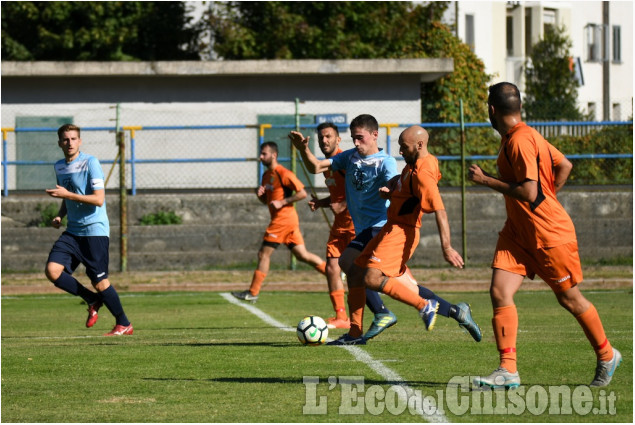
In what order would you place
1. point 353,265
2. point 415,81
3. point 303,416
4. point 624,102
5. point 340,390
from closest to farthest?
point 303,416 → point 340,390 → point 353,265 → point 415,81 → point 624,102

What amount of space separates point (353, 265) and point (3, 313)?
6864 millimetres

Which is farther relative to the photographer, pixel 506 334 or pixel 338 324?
pixel 338 324

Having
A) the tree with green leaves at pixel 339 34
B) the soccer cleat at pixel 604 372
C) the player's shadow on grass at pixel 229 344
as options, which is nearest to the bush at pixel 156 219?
the player's shadow on grass at pixel 229 344

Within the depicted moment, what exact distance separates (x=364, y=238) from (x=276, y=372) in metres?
2.03

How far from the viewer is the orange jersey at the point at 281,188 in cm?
1487

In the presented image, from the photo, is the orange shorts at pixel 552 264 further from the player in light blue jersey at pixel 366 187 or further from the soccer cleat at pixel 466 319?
the player in light blue jersey at pixel 366 187

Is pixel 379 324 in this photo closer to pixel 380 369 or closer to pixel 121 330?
pixel 380 369

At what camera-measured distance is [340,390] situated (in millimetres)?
6949

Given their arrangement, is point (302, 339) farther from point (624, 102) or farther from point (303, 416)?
point (624, 102)

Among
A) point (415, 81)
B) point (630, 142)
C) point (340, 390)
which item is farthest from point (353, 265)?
point (415, 81)

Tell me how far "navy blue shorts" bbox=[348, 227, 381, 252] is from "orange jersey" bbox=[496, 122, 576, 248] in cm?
259

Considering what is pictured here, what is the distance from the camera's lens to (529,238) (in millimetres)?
7016

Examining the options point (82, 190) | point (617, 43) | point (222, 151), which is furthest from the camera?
point (617, 43)

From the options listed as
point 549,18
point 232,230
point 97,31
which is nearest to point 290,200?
point 232,230
